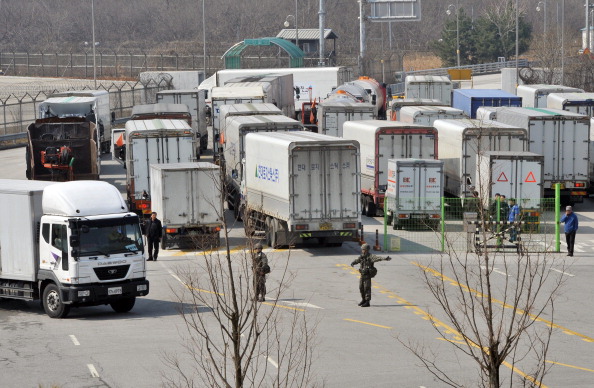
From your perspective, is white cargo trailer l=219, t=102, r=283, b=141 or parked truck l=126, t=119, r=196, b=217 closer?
parked truck l=126, t=119, r=196, b=217

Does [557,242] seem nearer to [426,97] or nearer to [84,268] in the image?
[84,268]

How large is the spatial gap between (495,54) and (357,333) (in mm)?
102810

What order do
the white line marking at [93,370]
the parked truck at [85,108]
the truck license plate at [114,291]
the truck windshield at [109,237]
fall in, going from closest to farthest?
the white line marking at [93,370] → the truck windshield at [109,237] → the truck license plate at [114,291] → the parked truck at [85,108]

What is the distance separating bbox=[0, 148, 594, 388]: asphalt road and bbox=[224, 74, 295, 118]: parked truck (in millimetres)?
24924

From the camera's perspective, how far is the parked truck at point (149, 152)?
119 ft

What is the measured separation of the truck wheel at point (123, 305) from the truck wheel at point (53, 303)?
3.88 ft

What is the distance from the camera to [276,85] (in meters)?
58.3

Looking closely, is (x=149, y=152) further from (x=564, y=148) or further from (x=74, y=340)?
(x=74, y=340)

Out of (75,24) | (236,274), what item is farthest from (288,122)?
(75,24)

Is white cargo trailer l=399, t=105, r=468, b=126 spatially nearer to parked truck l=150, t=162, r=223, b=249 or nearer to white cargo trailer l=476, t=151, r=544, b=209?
white cargo trailer l=476, t=151, r=544, b=209

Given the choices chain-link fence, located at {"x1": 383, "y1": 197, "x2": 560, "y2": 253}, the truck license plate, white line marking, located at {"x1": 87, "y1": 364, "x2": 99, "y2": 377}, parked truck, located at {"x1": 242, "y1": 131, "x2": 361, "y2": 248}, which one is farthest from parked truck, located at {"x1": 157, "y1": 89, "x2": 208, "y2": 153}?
white line marking, located at {"x1": 87, "y1": 364, "x2": 99, "y2": 377}

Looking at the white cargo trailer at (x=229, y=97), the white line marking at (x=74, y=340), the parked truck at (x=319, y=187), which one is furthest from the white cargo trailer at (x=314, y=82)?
the white line marking at (x=74, y=340)

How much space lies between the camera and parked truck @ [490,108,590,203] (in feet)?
128

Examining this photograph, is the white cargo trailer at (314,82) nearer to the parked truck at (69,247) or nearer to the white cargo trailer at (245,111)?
the white cargo trailer at (245,111)
